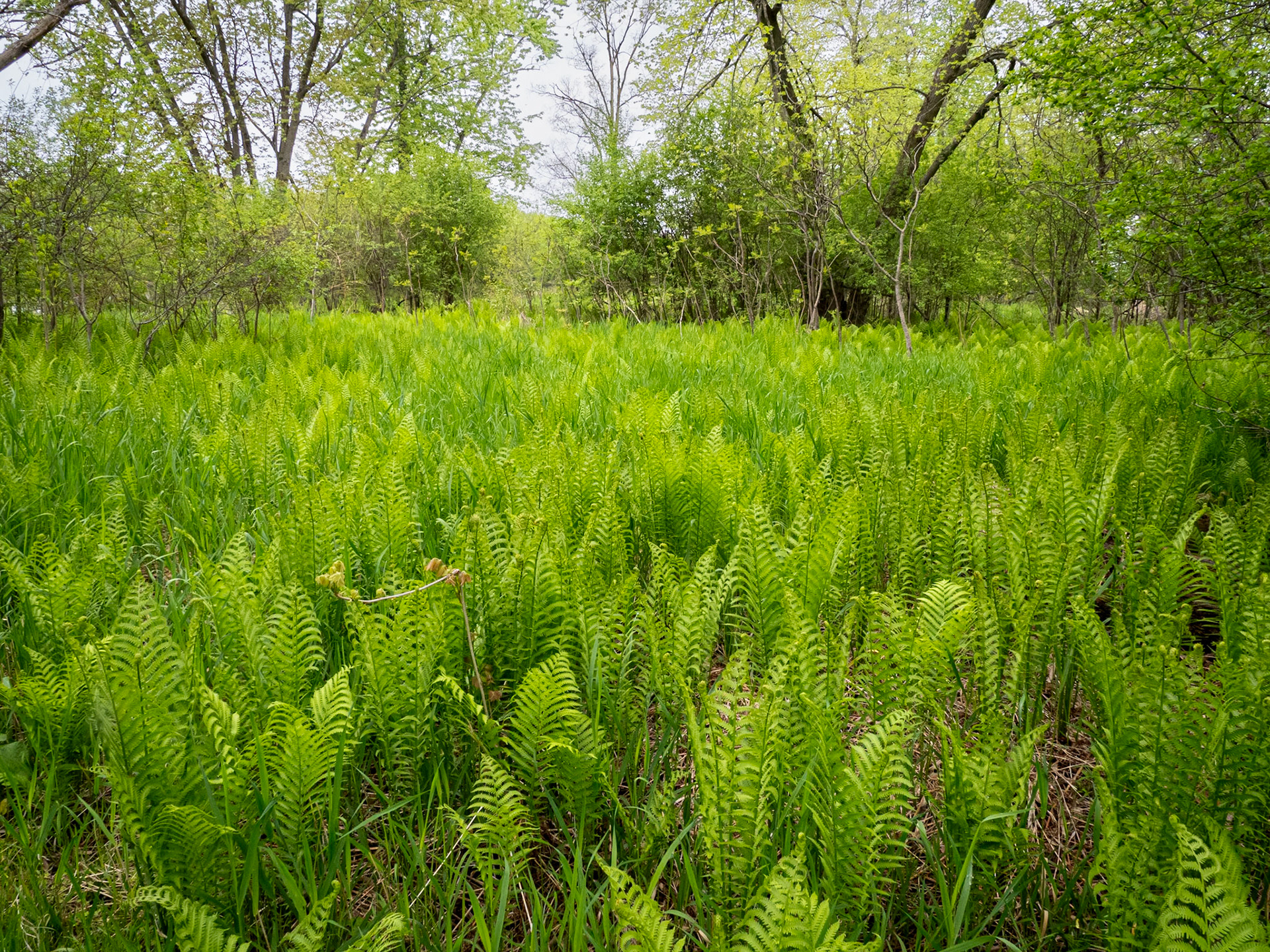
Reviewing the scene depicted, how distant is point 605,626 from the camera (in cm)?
130

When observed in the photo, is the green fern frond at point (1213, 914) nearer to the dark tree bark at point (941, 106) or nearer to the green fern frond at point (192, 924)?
the green fern frond at point (192, 924)

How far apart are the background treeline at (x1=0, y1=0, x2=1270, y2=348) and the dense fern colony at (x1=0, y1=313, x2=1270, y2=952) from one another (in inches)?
65.8

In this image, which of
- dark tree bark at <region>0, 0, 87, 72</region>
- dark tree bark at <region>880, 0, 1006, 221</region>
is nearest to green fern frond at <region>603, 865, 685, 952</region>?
dark tree bark at <region>0, 0, 87, 72</region>

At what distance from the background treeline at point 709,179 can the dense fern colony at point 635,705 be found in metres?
1.67

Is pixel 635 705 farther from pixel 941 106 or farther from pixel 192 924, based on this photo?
pixel 941 106

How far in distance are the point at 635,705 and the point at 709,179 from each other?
383 inches

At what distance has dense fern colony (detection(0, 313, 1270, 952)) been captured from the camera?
0.88m

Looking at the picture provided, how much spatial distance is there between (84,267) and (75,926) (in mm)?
5582

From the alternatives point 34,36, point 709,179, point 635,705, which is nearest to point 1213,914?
point 635,705

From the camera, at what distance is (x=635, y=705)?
4.18ft

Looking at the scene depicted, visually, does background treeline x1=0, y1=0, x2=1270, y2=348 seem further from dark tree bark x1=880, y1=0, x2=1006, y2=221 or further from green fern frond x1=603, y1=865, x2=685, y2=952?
green fern frond x1=603, y1=865, x2=685, y2=952

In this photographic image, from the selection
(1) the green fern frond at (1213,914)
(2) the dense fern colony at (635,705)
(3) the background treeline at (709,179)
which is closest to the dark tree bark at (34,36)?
(3) the background treeline at (709,179)

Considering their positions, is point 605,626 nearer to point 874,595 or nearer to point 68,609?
point 874,595

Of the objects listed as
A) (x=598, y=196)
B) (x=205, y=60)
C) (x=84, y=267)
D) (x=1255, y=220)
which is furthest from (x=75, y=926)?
(x=205, y=60)
